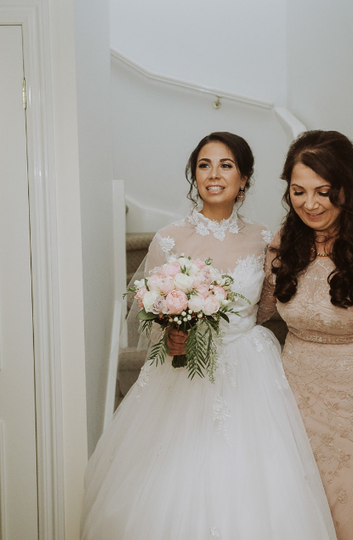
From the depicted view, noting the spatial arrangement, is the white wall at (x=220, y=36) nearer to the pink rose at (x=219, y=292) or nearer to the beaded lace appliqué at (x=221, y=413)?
the pink rose at (x=219, y=292)

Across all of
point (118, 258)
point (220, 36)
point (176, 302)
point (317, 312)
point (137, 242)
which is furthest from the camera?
point (220, 36)

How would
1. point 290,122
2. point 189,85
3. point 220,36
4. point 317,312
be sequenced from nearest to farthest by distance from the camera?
point 317,312
point 290,122
point 189,85
point 220,36

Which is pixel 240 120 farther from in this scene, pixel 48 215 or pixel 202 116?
pixel 48 215

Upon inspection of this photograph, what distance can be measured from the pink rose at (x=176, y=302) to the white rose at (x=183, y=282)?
2 cm

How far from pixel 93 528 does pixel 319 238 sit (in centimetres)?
126

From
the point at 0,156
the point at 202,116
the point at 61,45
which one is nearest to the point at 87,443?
the point at 0,156

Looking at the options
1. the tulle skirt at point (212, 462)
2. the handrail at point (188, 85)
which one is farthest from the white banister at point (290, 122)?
the tulle skirt at point (212, 462)

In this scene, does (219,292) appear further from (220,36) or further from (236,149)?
(220,36)

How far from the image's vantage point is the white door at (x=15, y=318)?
5.79ft

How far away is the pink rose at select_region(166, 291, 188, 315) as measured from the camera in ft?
4.54

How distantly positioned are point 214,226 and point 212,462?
88cm

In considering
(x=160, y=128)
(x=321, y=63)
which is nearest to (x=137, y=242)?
(x=160, y=128)

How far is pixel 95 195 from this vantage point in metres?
2.26

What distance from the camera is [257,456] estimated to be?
1410 millimetres
